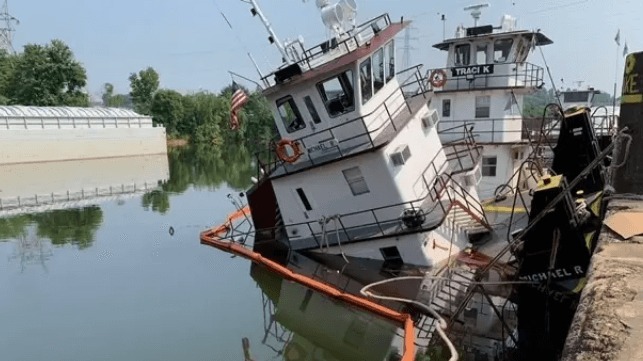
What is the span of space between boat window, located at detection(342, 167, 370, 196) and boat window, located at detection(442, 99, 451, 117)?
8.11 meters

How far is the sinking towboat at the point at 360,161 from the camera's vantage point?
1091cm

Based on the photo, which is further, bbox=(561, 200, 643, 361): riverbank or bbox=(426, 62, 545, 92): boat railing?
bbox=(426, 62, 545, 92): boat railing

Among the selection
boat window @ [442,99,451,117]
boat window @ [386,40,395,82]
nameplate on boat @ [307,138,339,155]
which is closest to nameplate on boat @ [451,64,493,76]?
boat window @ [442,99,451,117]

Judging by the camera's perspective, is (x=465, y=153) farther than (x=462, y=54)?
No

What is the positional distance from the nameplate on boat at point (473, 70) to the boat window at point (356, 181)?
8742mm

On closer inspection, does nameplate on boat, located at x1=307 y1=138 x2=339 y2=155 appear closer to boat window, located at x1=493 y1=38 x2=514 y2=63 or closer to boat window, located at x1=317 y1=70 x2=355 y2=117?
boat window, located at x1=317 y1=70 x2=355 y2=117

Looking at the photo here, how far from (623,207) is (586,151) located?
394 cm

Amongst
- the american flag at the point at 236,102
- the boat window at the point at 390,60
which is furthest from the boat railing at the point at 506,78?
the american flag at the point at 236,102

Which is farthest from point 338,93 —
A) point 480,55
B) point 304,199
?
point 480,55

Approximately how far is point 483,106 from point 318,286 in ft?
35.2

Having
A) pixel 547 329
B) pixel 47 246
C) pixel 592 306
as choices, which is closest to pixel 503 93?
pixel 547 329

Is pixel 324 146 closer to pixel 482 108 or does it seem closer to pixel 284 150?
pixel 284 150

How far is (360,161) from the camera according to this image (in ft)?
36.1

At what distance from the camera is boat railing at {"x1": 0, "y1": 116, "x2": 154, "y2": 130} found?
34031 millimetres
